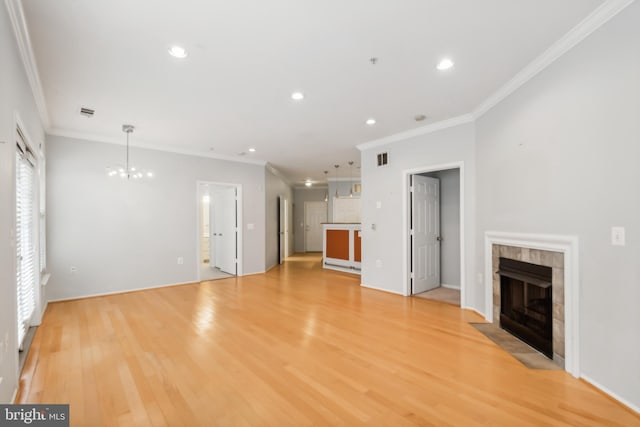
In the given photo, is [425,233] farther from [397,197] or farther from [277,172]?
[277,172]

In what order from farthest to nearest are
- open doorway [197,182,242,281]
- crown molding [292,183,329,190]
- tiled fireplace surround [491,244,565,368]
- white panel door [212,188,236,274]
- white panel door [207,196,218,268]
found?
crown molding [292,183,329,190] < white panel door [207,196,218,268] < white panel door [212,188,236,274] < open doorway [197,182,242,281] < tiled fireplace surround [491,244,565,368]

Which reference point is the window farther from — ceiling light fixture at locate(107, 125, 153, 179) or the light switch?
the light switch

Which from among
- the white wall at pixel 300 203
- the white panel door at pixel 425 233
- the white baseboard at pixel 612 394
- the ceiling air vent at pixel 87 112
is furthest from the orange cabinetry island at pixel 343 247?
the ceiling air vent at pixel 87 112

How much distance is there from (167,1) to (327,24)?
1092mm

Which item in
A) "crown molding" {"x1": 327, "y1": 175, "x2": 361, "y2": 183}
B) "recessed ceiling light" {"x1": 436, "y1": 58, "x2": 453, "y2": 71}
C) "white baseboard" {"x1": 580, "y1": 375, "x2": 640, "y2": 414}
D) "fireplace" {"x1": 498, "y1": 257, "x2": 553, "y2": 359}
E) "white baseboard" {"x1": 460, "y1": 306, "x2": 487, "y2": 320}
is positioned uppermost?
"recessed ceiling light" {"x1": 436, "y1": 58, "x2": 453, "y2": 71}

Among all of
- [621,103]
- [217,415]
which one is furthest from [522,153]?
[217,415]

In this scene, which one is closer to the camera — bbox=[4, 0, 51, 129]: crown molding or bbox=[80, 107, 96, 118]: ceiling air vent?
bbox=[4, 0, 51, 129]: crown molding

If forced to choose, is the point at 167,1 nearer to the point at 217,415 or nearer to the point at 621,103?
the point at 217,415

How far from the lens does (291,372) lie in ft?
8.11

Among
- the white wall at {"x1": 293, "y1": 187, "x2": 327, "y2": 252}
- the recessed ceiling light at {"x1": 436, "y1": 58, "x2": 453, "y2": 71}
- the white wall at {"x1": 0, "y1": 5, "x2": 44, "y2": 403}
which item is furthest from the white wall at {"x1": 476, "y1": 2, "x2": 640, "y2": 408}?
the white wall at {"x1": 293, "y1": 187, "x2": 327, "y2": 252}

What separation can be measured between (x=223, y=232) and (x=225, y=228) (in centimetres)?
17

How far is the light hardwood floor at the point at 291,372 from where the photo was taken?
6.32ft

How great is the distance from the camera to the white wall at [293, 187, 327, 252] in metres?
11.7

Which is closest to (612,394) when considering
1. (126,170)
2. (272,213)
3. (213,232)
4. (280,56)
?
(280,56)
